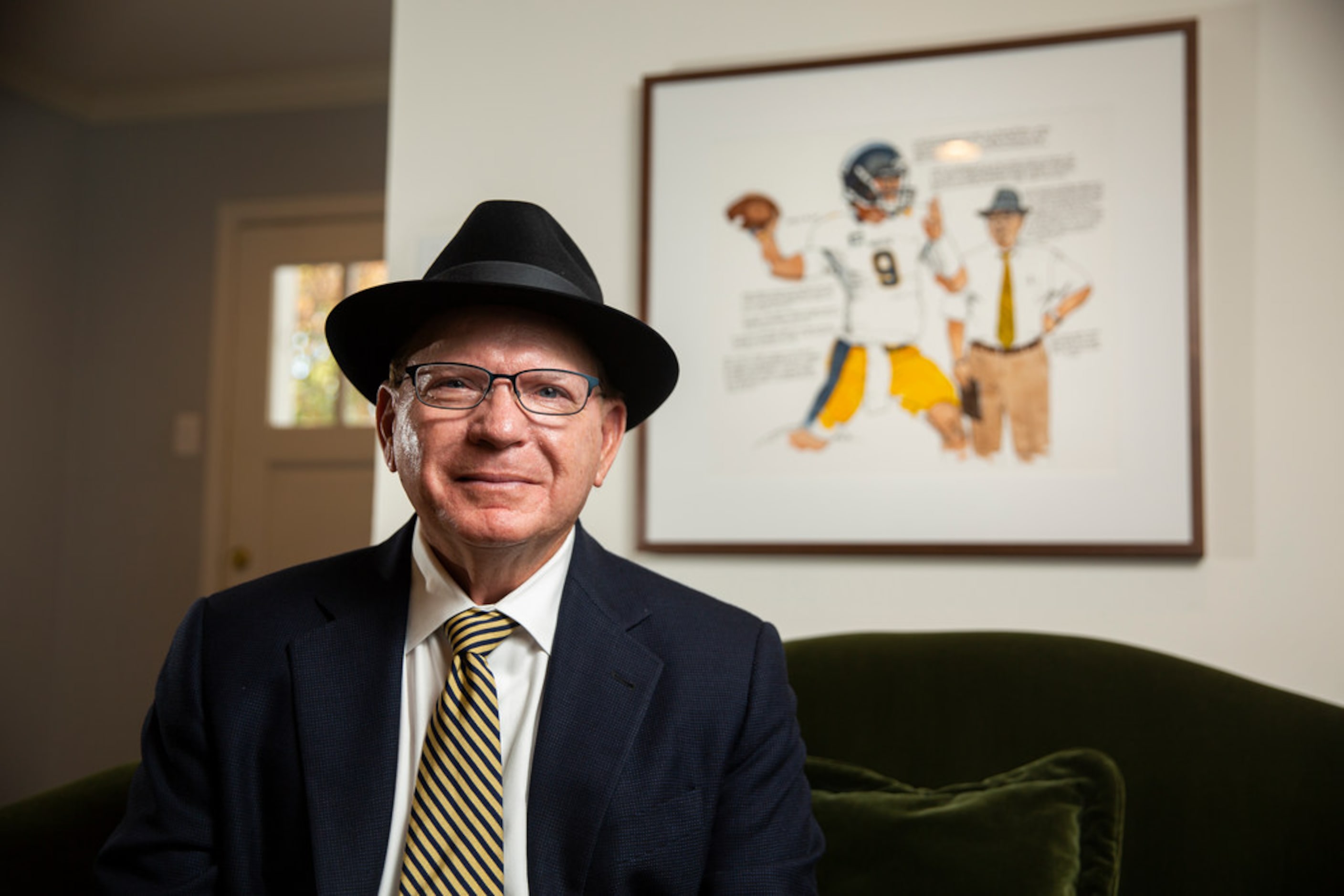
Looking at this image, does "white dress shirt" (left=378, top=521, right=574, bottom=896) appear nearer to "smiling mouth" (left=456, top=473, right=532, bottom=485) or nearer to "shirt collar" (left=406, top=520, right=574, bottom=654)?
"shirt collar" (left=406, top=520, right=574, bottom=654)

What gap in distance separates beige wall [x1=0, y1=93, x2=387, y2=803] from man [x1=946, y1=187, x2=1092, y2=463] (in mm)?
2839

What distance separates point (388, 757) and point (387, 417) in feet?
1.42

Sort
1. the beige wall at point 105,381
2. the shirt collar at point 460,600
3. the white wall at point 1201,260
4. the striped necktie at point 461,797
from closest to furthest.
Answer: the striped necktie at point 461,797 → the shirt collar at point 460,600 → the white wall at point 1201,260 → the beige wall at point 105,381

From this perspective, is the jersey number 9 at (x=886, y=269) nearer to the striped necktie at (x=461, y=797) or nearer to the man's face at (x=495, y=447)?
the man's face at (x=495, y=447)

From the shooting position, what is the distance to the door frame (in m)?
4.14

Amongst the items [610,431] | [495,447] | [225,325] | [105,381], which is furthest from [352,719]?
[105,381]

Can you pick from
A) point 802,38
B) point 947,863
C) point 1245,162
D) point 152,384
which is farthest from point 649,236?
point 152,384

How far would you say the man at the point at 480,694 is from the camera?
125 cm

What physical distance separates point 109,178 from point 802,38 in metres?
3.49

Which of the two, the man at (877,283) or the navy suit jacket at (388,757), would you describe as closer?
the navy suit jacket at (388,757)

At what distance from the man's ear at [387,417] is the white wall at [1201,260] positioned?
74 cm

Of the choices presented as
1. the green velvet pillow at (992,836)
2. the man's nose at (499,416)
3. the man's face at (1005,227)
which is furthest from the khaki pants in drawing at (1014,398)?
the man's nose at (499,416)

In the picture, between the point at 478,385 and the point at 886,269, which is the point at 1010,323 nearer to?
the point at 886,269

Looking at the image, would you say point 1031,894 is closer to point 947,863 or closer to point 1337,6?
point 947,863
